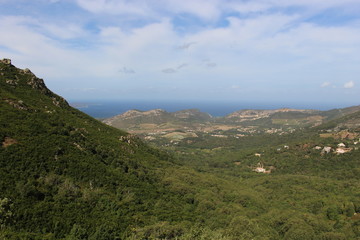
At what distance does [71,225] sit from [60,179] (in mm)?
11672

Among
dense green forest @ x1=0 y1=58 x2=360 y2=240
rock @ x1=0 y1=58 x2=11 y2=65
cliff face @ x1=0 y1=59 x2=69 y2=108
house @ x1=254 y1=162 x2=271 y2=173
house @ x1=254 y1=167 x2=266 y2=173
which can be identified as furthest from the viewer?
house @ x1=254 y1=167 x2=266 y2=173

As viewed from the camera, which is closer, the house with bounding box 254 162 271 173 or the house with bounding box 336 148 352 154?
the house with bounding box 336 148 352 154

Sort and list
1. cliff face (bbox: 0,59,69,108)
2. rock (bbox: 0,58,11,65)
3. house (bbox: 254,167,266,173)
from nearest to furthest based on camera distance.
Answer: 1. cliff face (bbox: 0,59,69,108)
2. rock (bbox: 0,58,11,65)
3. house (bbox: 254,167,266,173)

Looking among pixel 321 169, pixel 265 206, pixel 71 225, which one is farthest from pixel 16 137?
pixel 321 169

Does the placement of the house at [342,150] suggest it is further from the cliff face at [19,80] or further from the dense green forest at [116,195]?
the cliff face at [19,80]

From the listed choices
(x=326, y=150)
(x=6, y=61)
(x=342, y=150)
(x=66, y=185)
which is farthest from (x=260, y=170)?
(x=6, y=61)

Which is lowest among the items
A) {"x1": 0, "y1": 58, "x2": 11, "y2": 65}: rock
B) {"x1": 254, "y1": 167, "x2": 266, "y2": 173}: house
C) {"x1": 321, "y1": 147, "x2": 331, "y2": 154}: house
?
{"x1": 254, "y1": 167, "x2": 266, "y2": 173}: house

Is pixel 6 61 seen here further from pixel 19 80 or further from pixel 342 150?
pixel 342 150

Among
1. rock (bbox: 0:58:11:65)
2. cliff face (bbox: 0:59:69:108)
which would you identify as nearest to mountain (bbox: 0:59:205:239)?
cliff face (bbox: 0:59:69:108)

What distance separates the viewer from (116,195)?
5031cm

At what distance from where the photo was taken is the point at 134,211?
151 ft

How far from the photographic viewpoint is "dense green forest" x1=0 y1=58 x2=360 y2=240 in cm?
3478

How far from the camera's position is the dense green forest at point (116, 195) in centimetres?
3478

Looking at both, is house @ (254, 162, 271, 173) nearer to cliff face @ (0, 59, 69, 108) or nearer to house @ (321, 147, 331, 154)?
house @ (321, 147, 331, 154)
